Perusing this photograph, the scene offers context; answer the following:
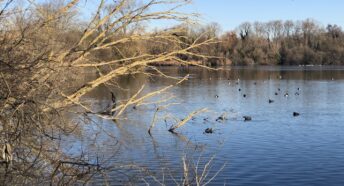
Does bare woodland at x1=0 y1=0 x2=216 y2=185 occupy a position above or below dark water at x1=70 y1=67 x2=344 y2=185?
above

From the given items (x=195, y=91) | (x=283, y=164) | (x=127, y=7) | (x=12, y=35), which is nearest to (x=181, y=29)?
(x=127, y=7)

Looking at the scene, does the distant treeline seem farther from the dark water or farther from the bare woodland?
the bare woodland

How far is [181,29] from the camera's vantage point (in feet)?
18.9

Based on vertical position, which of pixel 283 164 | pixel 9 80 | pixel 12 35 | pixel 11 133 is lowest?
pixel 283 164

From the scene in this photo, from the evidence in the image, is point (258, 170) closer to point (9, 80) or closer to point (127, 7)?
point (127, 7)

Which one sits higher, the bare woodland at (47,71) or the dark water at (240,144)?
the bare woodland at (47,71)

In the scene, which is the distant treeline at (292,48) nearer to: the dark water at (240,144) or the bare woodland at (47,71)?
the dark water at (240,144)

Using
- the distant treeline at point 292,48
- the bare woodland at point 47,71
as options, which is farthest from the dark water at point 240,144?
the distant treeline at point 292,48

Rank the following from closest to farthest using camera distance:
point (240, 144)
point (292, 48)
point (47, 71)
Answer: point (47, 71) < point (240, 144) < point (292, 48)

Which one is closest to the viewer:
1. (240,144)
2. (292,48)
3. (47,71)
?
(47,71)

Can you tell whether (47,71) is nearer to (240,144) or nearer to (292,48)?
(240,144)

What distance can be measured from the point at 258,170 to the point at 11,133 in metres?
10.8

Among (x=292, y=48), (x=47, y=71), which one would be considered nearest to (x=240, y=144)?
(x=47, y=71)

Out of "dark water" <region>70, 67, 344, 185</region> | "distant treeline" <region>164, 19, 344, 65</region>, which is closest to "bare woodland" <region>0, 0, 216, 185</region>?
"dark water" <region>70, 67, 344, 185</region>
